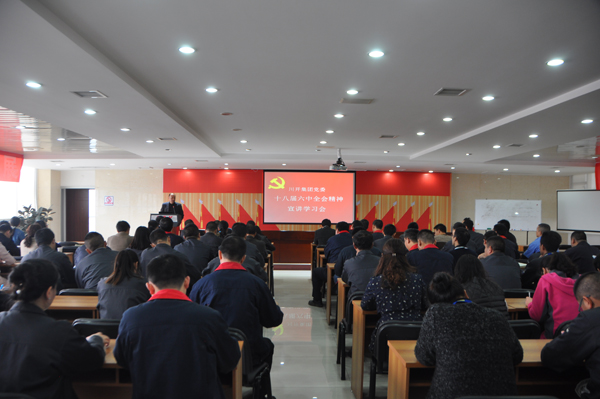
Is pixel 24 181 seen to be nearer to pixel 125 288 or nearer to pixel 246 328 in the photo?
pixel 125 288

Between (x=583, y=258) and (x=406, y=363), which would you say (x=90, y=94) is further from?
(x=583, y=258)

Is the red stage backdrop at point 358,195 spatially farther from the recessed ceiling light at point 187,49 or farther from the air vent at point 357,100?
the recessed ceiling light at point 187,49

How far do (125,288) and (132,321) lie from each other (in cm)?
128

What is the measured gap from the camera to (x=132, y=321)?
1736 millimetres

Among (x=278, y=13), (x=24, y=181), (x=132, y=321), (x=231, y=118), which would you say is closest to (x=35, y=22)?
(x=278, y=13)

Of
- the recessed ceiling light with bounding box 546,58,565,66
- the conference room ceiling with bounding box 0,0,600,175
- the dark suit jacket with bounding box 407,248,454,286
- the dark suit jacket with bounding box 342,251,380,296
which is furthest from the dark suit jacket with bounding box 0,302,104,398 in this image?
the recessed ceiling light with bounding box 546,58,565,66

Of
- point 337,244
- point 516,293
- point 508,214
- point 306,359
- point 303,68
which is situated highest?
point 303,68

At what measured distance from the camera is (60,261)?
14.1 ft

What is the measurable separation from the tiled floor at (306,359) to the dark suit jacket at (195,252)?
1.24 m

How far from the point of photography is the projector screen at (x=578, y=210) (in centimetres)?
1122

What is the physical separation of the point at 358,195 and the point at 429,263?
28.3ft

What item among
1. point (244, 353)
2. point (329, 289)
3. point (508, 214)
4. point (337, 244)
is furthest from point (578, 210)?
point (244, 353)

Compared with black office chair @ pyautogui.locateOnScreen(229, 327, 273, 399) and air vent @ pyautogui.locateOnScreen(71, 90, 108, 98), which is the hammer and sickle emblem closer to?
air vent @ pyautogui.locateOnScreen(71, 90, 108, 98)

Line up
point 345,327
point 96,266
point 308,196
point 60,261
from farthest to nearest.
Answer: point 308,196, point 60,261, point 96,266, point 345,327
